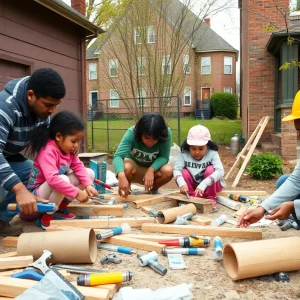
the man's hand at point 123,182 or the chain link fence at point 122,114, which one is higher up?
the chain link fence at point 122,114

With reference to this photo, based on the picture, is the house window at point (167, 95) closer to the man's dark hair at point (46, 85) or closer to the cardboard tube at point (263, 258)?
the man's dark hair at point (46, 85)

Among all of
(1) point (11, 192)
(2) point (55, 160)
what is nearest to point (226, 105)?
(2) point (55, 160)

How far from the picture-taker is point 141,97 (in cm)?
1298

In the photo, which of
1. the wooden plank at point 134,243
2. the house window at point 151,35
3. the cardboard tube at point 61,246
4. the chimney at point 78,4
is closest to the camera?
the cardboard tube at point 61,246

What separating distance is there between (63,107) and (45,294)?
7.57 meters

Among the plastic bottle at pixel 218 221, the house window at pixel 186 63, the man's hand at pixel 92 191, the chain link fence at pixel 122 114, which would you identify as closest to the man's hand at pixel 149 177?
the man's hand at pixel 92 191

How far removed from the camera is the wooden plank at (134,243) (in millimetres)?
3197

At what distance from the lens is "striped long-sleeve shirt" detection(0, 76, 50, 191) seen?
123 inches

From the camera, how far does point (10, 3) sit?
23.6 feet

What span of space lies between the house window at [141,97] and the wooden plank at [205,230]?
926 cm

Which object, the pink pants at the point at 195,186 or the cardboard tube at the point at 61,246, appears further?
the pink pants at the point at 195,186

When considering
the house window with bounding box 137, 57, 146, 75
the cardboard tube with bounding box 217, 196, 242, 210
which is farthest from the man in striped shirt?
the house window with bounding box 137, 57, 146, 75

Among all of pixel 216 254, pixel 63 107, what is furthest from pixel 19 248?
pixel 63 107

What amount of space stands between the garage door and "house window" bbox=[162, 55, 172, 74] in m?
5.90
